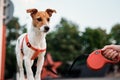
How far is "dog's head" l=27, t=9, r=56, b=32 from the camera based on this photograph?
181 cm

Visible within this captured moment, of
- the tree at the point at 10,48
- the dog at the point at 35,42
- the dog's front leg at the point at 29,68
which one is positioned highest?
the dog at the point at 35,42

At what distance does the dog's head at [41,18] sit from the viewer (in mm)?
1812

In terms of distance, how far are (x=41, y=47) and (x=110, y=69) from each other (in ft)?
68.9

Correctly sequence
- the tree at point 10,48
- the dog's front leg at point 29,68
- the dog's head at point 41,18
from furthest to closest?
the tree at point 10,48 → the dog's front leg at point 29,68 → the dog's head at point 41,18

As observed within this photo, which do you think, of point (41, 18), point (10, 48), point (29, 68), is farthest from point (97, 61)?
point (10, 48)

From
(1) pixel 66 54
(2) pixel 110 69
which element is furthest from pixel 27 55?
(1) pixel 66 54

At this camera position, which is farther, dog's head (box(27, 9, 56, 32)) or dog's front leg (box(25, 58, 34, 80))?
dog's front leg (box(25, 58, 34, 80))

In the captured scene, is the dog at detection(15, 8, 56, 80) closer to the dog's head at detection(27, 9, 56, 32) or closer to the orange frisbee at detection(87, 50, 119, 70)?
the dog's head at detection(27, 9, 56, 32)

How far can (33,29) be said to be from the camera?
1.92 meters

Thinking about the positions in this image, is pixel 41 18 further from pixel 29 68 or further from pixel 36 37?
pixel 29 68

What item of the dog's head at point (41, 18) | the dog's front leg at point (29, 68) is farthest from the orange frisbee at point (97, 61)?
the dog's front leg at point (29, 68)

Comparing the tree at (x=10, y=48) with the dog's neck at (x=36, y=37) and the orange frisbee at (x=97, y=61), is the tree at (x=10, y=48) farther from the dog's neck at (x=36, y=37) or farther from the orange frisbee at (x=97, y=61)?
the orange frisbee at (x=97, y=61)

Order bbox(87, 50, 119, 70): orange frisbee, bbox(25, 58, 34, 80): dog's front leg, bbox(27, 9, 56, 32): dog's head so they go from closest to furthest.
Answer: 1. bbox(87, 50, 119, 70): orange frisbee
2. bbox(27, 9, 56, 32): dog's head
3. bbox(25, 58, 34, 80): dog's front leg

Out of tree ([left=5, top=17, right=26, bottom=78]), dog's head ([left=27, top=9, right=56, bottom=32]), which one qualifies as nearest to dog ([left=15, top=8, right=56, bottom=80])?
dog's head ([left=27, top=9, right=56, bottom=32])
